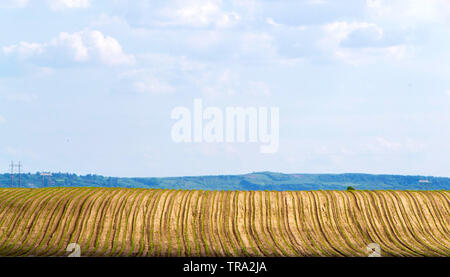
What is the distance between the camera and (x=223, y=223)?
70312 millimetres

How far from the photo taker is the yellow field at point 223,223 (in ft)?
209

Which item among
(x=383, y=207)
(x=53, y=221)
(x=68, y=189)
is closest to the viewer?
(x=53, y=221)

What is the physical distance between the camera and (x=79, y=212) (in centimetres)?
7219

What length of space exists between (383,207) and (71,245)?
32929mm

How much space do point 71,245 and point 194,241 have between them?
37.3 feet

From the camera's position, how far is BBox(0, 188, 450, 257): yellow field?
2512 inches

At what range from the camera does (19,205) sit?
74438 mm

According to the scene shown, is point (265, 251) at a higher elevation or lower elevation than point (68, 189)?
lower
